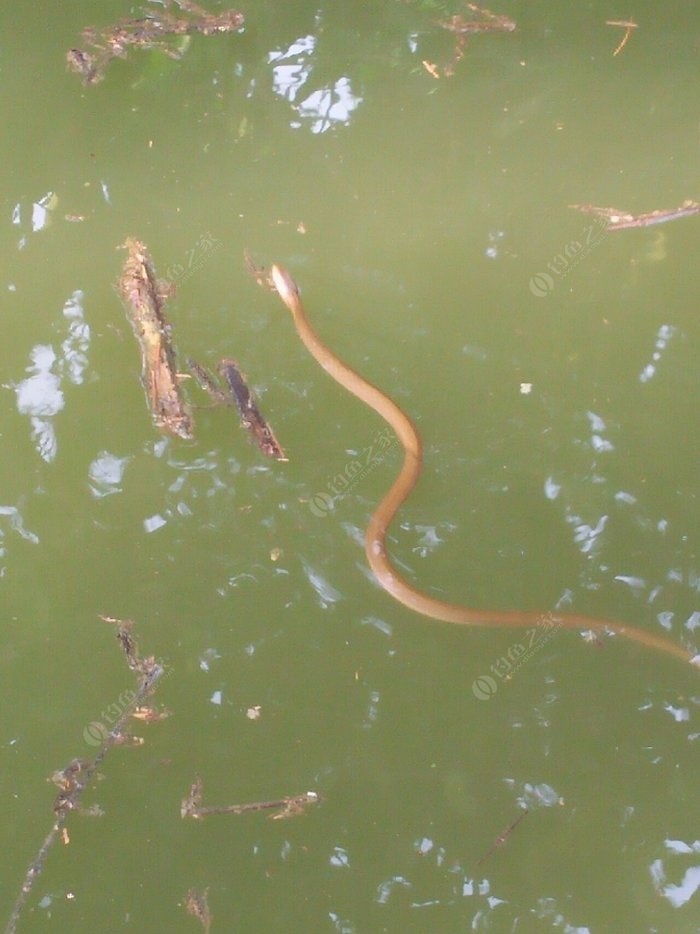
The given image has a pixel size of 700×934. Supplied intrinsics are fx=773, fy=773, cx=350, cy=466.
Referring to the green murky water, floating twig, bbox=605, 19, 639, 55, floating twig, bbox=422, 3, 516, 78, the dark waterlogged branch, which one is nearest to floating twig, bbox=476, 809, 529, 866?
the green murky water

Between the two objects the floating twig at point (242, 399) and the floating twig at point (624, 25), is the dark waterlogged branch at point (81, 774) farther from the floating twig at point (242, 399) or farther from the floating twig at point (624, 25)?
the floating twig at point (624, 25)

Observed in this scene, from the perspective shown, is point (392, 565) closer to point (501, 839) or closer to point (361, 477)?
point (361, 477)

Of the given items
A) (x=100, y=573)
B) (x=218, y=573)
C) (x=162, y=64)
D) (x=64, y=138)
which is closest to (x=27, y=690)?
(x=100, y=573)

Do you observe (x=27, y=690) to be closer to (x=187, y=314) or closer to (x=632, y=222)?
(x=187, y=314)

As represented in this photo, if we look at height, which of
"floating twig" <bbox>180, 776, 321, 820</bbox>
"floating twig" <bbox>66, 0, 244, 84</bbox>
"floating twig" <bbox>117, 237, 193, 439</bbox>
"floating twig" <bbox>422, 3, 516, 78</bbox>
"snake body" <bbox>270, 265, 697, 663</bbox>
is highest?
"floating twig" <bbox>66, 0, 244, 84</bbox>

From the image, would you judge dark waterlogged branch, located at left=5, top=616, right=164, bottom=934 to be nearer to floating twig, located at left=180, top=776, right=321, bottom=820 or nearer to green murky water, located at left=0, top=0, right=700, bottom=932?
green murky water, located at left=0, top=0, right=700, bottom=932

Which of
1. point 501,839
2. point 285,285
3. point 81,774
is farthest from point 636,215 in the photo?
point 81,774

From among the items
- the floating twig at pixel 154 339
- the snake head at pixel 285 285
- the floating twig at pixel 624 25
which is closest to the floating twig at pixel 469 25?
the floating twig at pixel 624 25
